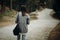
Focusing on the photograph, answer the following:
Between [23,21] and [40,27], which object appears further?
[40,27]

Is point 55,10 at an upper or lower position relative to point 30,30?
upper

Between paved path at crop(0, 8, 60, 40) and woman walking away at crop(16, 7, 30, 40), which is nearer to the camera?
woman walking away at crop(16, 7, 30, 40)

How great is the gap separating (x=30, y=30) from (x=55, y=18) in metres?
0.55

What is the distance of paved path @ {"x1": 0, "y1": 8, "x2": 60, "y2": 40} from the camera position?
5293 millimetres

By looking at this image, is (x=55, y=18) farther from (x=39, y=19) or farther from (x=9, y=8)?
(x=9, y=8)

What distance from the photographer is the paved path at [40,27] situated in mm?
5293

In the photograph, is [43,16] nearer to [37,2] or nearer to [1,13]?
[37,2]

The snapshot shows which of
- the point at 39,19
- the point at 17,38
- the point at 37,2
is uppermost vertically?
the point at 37,2

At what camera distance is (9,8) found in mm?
5375

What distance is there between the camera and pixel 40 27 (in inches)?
210

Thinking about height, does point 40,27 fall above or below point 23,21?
below

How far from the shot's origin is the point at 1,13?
5.43 m

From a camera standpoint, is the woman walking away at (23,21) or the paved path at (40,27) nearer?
the woman walking away at (23,21)

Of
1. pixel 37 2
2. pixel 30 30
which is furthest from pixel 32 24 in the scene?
pixel 37 2
